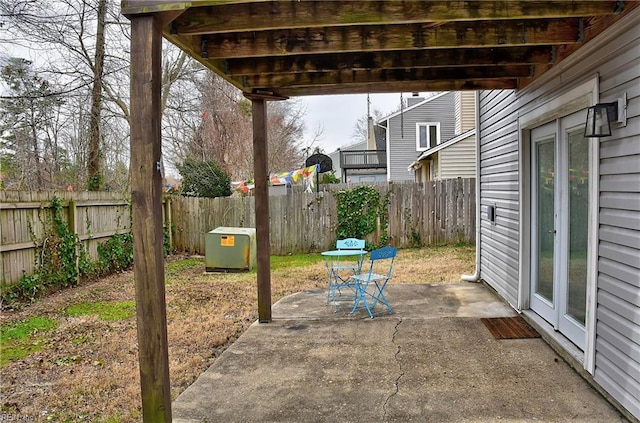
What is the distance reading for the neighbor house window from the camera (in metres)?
18.9

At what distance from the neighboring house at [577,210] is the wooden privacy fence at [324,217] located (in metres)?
4.18

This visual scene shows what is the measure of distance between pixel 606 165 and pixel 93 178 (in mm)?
8811

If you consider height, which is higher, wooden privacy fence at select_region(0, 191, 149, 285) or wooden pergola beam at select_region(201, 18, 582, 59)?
wooden pergola beam at select_region(201, 18, 582, 59)

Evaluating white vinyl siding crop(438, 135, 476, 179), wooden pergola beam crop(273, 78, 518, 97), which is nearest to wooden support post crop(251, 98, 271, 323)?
Answer: wooden pergola beam crop(273, 78, 518, 97)

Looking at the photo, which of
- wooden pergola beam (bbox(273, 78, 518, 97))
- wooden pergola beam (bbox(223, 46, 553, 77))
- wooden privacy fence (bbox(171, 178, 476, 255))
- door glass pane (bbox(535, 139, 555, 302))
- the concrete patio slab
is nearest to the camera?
the concrete patio slab

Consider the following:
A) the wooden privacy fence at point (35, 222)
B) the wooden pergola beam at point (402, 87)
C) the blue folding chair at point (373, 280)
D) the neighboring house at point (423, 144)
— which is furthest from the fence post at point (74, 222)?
the neighboring house at point (423, 144)

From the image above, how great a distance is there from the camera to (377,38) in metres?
3.37

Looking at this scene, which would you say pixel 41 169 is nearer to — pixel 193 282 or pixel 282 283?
pixel 193 282

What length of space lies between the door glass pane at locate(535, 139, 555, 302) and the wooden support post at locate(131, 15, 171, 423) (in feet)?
11.5

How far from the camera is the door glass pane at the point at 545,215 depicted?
422cm

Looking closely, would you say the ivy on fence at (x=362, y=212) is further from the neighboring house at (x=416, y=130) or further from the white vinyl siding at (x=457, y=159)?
the neighboring house at (x=416, y=130)

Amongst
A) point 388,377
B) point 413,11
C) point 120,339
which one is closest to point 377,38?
point 413,11

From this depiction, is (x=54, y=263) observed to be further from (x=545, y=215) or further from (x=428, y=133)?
(x=428, y=133)

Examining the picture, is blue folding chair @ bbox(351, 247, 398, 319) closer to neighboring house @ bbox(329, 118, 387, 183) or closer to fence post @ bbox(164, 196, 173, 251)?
fence post @ bbox(164, 196, 173, 251)
